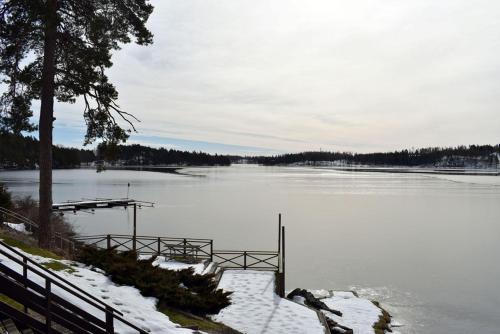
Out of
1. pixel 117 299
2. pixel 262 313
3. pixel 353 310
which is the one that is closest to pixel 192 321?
pixel 117 299

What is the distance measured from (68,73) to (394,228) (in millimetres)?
35391

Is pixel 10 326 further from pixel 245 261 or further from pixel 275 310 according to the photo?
pixel 245 261

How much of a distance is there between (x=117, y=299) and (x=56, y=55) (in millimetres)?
10681

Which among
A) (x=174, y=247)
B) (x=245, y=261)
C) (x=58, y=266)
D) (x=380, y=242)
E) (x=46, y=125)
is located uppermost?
(x=46, y=125)

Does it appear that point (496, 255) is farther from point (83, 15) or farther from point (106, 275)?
point (83, 15)

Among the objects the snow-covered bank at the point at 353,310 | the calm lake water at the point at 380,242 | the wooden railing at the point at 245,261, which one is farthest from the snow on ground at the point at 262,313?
the calm lake water at the point at 380,242

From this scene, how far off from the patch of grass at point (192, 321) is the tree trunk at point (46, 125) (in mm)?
7397

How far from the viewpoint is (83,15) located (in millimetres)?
16734

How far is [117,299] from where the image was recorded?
1143 cm

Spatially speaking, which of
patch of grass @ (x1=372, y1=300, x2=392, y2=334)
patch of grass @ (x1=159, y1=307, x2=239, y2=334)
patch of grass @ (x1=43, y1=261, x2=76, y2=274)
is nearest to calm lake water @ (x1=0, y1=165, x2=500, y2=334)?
patch of grass @ (x1=372, y1=300, x2=392, y2=334)

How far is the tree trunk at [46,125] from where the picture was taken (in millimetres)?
16203

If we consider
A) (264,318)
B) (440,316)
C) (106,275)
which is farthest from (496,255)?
(106,275)

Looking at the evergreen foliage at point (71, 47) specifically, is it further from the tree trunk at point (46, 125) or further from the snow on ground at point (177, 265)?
the snow on ground at point (177, 265)

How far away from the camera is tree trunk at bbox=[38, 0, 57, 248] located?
53.2ft
